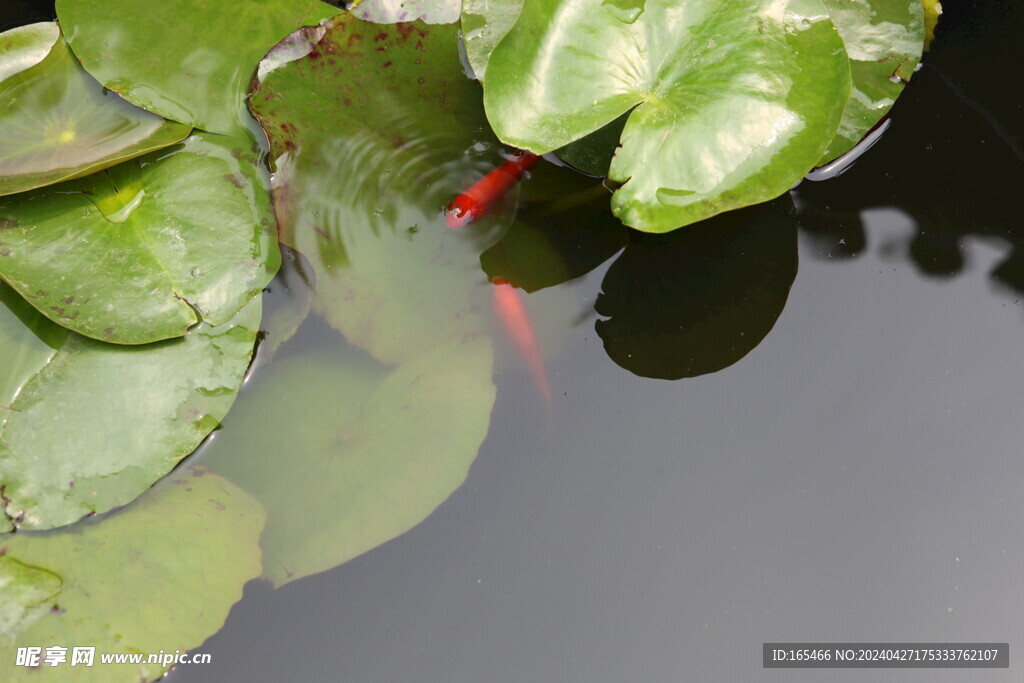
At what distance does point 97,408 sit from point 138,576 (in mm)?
320

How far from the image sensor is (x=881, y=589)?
1.34 meters

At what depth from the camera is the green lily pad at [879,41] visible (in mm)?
1430

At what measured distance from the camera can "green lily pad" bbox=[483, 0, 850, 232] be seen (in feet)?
4.16

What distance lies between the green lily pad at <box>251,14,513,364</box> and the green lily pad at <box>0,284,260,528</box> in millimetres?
224

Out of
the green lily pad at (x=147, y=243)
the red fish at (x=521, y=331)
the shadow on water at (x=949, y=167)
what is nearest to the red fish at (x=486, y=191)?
the red fish at (x=521, y=331)

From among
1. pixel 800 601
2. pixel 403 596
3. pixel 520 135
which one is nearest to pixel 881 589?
pixel 800 601

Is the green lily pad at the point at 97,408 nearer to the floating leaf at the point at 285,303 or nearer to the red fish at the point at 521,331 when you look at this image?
the floating leaf at the point at 285,303

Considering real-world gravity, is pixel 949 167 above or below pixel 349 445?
above

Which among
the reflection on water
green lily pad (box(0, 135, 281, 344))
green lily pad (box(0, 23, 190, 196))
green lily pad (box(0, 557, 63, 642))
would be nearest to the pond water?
the reflection on water

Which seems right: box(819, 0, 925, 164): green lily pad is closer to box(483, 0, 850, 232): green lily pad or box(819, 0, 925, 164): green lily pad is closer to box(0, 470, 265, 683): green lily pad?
box(483, 0, 850, 232): green lily pad

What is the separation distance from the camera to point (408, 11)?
4.92 feet

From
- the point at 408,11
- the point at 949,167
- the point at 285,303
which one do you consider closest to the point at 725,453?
the point at 949,167

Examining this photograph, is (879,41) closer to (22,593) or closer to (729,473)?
(729,473)

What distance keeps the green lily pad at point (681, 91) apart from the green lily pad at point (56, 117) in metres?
0.75
